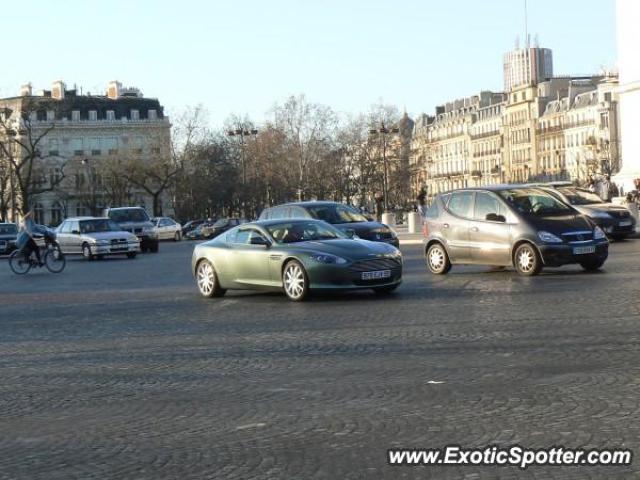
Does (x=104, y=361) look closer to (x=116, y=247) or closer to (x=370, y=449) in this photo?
(x=370, y=449)

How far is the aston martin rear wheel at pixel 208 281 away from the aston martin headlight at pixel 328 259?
258cm

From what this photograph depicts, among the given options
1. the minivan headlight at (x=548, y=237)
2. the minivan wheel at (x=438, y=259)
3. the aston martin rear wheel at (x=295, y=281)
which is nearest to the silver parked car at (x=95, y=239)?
the minivan wheel at (x=438, y=259)

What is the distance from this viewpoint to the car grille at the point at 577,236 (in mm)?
21797

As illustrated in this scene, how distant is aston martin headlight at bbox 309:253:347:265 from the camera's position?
18.8 metres

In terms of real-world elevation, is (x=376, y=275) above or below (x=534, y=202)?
below

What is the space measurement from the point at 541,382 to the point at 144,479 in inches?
156

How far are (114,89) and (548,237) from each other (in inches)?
5961

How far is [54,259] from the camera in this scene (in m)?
33.8

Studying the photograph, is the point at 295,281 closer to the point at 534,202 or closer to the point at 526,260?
the point at 526,260

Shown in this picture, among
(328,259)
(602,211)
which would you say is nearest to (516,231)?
(328,259)

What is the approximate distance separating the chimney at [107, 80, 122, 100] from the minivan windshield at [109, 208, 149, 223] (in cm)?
11826

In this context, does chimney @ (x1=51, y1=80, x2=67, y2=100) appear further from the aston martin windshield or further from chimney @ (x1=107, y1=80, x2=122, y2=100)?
the aston martin windshield

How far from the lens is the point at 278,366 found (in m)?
11.5

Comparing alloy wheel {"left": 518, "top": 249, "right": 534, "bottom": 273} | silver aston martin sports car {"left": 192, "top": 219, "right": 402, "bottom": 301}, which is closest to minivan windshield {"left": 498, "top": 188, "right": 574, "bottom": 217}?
alloy wheel {"left": 518, "top": 249, "right": 534, "bottom": 273}
